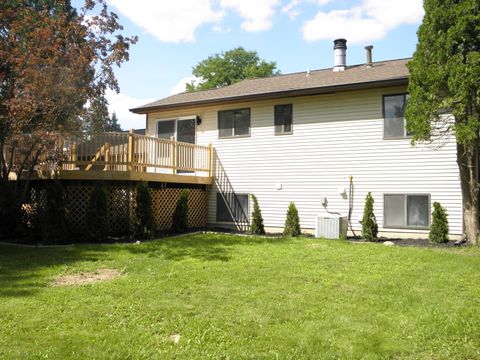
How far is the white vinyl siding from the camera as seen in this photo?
435 inches

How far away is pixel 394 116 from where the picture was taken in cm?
1155

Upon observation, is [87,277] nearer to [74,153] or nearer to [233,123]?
[74,153]

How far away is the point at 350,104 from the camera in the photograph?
12.1 metres

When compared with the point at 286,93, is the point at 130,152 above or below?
below

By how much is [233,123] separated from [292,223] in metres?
4.16

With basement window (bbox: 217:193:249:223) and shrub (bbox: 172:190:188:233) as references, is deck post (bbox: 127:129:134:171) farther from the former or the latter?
basement window (bbox: 217:193:249:223)

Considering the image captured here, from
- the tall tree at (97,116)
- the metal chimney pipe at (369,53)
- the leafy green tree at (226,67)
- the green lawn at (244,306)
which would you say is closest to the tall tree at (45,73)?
the tall tree at (97,116)

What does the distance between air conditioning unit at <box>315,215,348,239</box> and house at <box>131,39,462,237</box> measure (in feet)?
2.39

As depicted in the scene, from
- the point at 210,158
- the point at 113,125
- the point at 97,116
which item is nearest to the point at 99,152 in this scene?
the point at 97,116

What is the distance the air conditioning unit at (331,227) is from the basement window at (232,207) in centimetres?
296

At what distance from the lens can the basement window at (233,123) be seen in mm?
13945

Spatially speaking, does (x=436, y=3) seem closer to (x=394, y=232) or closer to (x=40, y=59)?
(x=394, y=232)

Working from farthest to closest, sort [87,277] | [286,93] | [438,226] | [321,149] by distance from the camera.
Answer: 1. [286,93]
2. [321,149]
3. [438,226]
4. [87,277]

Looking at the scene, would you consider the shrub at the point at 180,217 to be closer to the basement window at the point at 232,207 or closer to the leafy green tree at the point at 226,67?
the basement window at the point at 232,207
